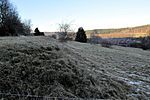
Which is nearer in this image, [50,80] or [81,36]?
[50,80]

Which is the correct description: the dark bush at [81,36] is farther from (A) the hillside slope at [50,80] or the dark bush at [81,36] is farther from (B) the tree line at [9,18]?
(A) the hillside slope at [50,80]

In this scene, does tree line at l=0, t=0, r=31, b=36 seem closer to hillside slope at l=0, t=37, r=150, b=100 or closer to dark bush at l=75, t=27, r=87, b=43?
dark bush at l=75, t=27, r=87, b=43

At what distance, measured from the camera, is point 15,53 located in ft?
27.6

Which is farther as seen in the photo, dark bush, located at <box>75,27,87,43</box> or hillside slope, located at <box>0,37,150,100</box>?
dark bush, located at <box>75,27,87,43</box>

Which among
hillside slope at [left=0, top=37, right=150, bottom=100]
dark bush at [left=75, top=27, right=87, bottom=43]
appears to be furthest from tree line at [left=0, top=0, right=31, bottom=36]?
hillside slope at [left=0, top=37, right=150, bottom=100]

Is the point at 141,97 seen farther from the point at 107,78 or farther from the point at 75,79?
the point at 75,79

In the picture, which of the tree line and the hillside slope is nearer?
the hillside slope

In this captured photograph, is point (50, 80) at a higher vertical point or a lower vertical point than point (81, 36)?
higher

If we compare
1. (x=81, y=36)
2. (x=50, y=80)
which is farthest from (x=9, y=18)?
(x=50, y=80)

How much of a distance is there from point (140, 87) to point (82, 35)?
30161 millimetres

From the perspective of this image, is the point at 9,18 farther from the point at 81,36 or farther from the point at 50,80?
the point at 50,80

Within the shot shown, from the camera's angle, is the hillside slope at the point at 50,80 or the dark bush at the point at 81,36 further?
the dark bush at the point at 81,36

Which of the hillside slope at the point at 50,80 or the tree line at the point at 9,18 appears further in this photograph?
the tree line at the point at 9,18

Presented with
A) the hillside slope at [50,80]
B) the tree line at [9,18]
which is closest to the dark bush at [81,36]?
the tree line at [9,18]
